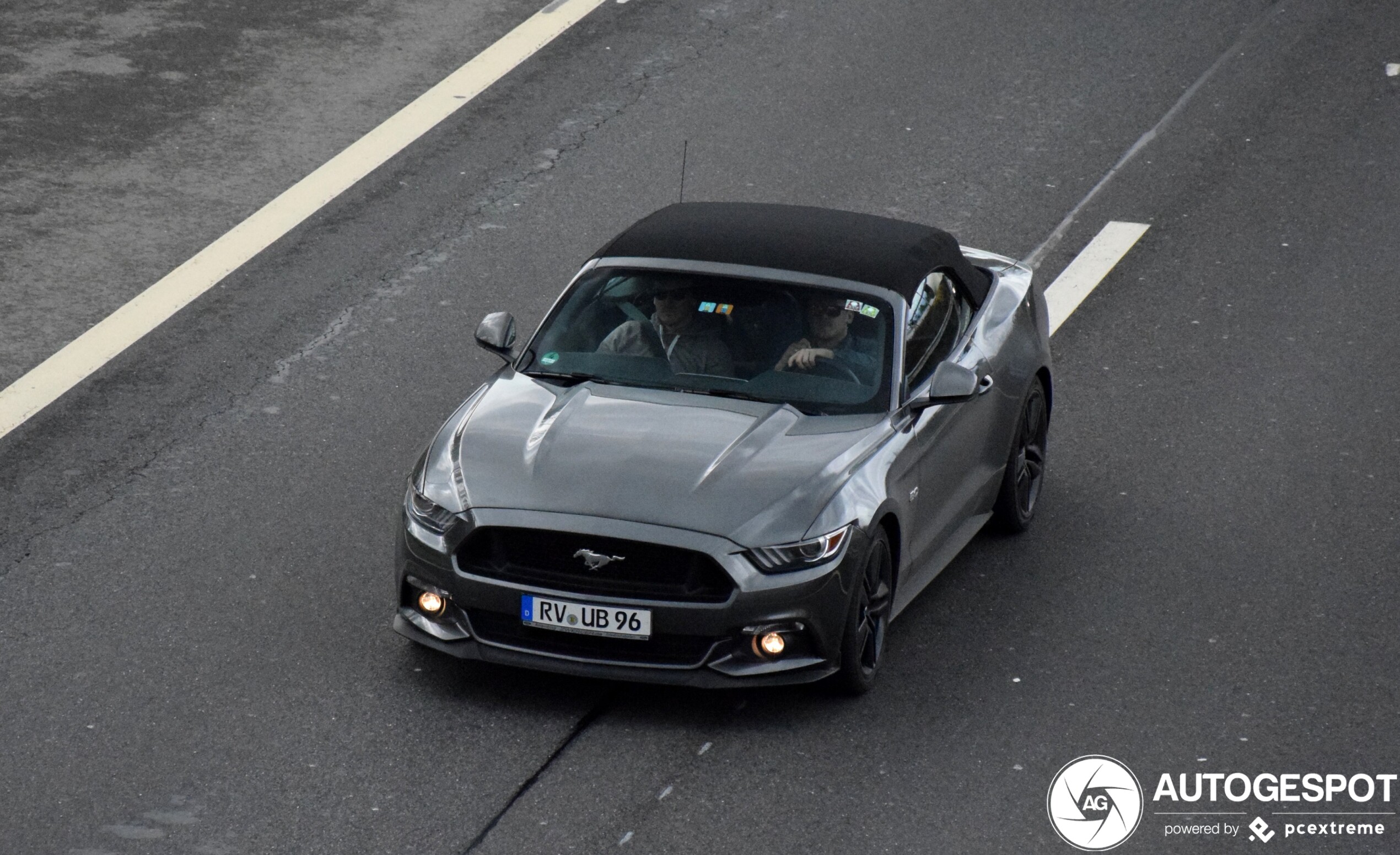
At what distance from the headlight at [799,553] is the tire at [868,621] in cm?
17

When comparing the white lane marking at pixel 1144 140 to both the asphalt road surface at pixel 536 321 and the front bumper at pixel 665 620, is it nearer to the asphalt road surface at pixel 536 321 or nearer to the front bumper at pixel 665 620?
the asphalt road surface at pixel 536 321

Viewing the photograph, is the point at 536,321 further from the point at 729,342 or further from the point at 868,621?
the point at 868,621

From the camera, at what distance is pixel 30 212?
12.8m

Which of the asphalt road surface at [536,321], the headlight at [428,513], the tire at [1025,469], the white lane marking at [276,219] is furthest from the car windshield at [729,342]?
the white lane marking at [276,219]

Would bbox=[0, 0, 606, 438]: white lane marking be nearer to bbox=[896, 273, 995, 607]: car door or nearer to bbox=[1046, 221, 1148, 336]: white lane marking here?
bbox=[896, 273, 995, 607]: car door

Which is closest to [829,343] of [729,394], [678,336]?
[729,394]

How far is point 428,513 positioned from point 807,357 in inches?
69.3

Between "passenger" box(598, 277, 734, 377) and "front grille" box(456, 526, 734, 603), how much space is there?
4.18ft

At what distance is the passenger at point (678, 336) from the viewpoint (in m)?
8.24

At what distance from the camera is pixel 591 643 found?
7.28 metres

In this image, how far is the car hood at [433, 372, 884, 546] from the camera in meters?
7.20

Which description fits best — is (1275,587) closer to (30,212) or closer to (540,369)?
(540,369)

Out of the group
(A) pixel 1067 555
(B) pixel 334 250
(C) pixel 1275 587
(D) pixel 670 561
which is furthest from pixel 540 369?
(B) pixel 334 250

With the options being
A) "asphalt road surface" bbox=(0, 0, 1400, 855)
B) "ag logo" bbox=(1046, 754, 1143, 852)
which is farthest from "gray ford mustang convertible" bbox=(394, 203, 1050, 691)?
"ag logo" bbox=(1046, 754, 1143, 852)
